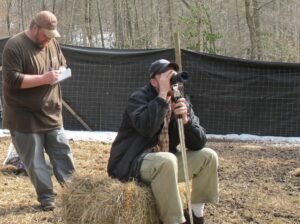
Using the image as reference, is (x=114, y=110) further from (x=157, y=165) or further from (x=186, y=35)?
(x=186, y=35)

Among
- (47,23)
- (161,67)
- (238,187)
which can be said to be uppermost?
(47,23)

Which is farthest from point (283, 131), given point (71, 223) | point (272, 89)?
point (71, 223)

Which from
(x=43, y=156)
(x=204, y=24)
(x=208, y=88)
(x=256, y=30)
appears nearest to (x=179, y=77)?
(x=43, y=156)

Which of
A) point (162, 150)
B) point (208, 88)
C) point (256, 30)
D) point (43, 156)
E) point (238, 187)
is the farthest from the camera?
point (256, 30)

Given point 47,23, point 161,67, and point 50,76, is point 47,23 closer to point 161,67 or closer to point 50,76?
point 50,76

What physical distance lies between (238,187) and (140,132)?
1.97 metres

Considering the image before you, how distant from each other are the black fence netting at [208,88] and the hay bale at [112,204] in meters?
5.31

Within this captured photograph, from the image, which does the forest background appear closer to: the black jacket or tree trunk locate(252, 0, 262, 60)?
tree trunk locate(252, 0, 262, 60)

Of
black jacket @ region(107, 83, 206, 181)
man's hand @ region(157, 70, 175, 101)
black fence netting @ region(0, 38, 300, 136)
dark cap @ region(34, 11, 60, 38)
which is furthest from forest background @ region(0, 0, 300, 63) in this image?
man's hand @ region(157, 70, 175, 101)

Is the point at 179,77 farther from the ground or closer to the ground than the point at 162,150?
farther from the ground

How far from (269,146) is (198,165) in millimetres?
4341

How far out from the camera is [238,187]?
491 centimetres

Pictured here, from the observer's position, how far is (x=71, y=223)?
3324 millimetres

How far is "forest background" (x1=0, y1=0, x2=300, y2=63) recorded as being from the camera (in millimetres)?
15477
